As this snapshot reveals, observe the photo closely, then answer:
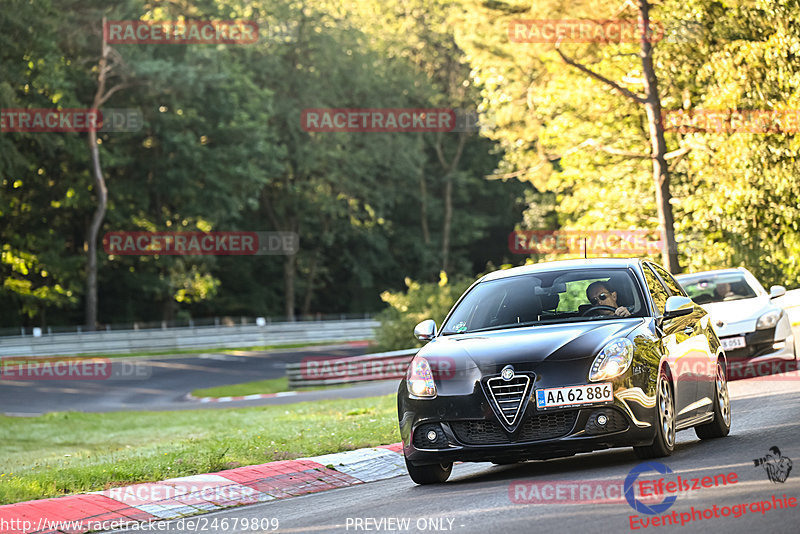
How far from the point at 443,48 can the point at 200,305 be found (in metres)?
23.2

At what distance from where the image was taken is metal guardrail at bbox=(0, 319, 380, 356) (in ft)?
157

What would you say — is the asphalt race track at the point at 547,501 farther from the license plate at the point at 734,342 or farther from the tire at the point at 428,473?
the license plate at the point at 734,342

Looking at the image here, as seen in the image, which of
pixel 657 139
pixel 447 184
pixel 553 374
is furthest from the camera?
pixel 447 184

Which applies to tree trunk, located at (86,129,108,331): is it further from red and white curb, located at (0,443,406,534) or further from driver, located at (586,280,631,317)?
driver, located at (586,280,631,317)

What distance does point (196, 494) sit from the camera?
32.6 ft

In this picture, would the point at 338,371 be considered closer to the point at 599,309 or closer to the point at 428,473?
the point at 599,309

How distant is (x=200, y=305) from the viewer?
228ft

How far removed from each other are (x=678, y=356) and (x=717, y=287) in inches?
359

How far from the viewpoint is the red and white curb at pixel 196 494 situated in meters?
8.89

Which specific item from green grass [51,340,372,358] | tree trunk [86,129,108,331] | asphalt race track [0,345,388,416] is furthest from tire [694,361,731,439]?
tree trunk [86,129,108,331]

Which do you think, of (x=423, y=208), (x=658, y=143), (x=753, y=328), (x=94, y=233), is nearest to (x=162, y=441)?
(x=753, y=328)

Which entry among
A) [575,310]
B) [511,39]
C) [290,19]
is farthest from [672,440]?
[290,19]

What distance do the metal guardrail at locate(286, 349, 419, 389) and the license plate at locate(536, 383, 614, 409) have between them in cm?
2505

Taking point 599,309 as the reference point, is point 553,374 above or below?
below
